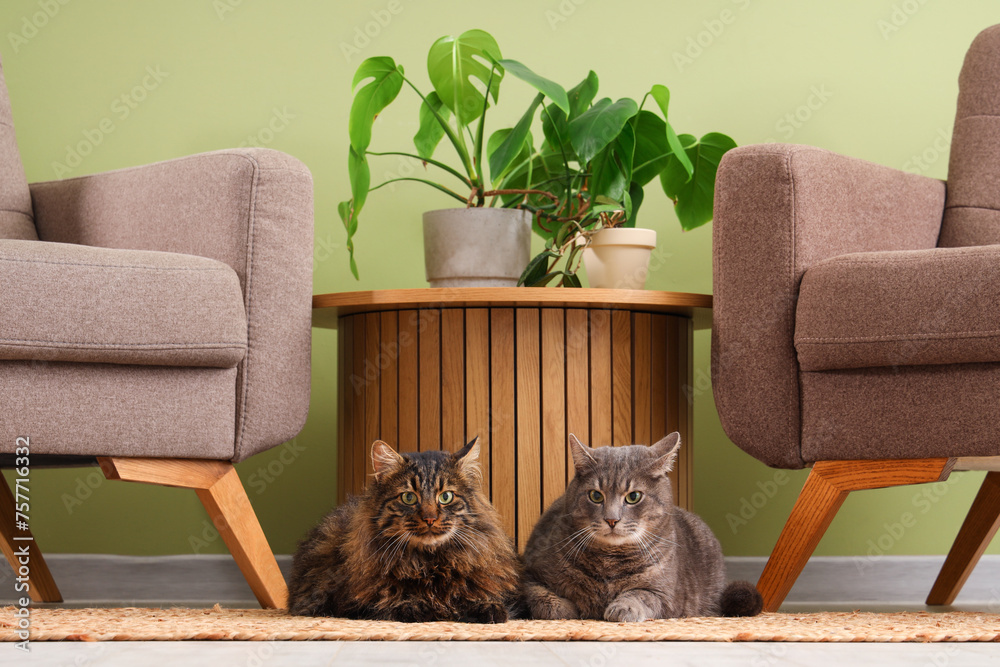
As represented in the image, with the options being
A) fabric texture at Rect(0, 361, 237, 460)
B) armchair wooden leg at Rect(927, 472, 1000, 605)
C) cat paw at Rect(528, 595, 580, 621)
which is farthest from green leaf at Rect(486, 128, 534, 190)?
armchair wooden leg at Rect(927, 472, 1000, 605)

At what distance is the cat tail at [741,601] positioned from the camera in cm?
131

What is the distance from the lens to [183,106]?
214 cm

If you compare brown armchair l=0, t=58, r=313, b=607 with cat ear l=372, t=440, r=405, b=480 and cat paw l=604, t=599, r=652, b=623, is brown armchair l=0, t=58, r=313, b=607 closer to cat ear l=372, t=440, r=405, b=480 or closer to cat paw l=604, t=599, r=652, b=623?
cat ear l=372, t=440, r=405, b=480

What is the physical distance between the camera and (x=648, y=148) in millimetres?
1802

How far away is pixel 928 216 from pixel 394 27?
1.38m

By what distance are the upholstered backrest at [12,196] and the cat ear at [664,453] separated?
4.53 ft

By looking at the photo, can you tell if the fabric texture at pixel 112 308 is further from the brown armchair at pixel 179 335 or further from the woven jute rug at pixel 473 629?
the woven jute rug at pixel 473 629

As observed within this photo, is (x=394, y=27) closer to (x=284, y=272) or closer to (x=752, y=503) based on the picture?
(x=284, y=272)

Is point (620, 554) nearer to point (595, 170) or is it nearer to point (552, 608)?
point (552, 608)

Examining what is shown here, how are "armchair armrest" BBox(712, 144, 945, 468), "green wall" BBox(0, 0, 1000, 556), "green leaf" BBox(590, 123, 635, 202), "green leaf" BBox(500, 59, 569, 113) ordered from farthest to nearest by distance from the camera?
"green wall" BBox(0, 0, 1000, 556) → "green leaf" BBox(590, 123, 635, 202) → "green leaf" BBox(500, 59, 569, 113) → "armchair armrest" BBox(712, 144, 945, 468)

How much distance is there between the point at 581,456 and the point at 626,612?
0.82 feet

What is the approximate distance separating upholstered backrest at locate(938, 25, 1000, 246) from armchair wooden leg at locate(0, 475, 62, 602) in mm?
1994

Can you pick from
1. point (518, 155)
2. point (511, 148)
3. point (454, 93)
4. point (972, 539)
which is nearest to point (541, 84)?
point (511, 148)

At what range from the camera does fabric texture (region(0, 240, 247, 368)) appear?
46.9 inches
